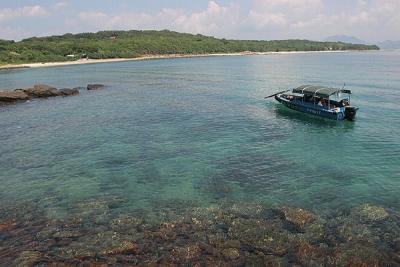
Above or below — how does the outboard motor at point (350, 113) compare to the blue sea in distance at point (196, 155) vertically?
above

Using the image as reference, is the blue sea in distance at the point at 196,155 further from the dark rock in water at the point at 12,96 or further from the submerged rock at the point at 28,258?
the dark rock in water at the point at 12,96

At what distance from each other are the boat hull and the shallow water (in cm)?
109

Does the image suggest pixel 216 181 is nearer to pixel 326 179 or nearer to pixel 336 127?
pixel 326 179

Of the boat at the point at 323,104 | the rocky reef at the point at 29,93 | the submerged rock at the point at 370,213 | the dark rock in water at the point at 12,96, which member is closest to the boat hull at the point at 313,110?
the boat at the point at 323,104

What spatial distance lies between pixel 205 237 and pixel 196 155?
50.4 ft

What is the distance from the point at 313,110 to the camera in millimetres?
51844

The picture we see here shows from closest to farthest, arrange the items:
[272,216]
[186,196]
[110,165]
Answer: [272,216] → [186,196] → [110,165]

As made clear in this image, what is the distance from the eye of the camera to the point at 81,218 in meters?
23.4

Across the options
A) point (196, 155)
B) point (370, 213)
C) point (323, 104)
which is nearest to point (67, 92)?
point (196, 155)

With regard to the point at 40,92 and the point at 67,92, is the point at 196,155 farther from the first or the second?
the point at 67,92

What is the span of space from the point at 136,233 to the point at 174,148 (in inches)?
683

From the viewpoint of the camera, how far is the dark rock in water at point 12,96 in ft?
225

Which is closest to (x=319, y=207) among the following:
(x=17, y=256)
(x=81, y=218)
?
(x=81, y=218)

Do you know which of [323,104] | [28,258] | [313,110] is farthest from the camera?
[323,104]
